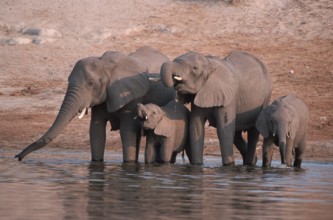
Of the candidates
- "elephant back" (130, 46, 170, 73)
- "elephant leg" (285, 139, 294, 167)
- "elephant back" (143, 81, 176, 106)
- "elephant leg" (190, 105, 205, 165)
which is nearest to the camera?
"elephant leg" (285, 139, 294, 167)

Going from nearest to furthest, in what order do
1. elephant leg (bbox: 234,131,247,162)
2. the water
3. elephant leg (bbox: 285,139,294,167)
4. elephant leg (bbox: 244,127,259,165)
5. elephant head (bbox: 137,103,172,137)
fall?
the water < elephant head (bbox: 137,103,172,137) < elephant leg (bbox: 285,139,294,167) < elephant leg (bbox: 244,127,259,165) < elephant leg (bbox: 234,131,247,162)

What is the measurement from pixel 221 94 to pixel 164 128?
3.34ft

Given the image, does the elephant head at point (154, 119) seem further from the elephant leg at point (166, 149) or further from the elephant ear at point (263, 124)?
the elephant ear at point (263, 124)

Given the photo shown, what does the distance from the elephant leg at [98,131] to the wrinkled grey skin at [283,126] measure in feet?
7.48

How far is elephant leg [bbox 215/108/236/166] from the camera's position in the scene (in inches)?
715

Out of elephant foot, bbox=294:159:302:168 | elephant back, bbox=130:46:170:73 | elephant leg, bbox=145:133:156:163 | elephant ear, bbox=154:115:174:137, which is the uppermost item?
elephant back, bbox=130:46:170:73

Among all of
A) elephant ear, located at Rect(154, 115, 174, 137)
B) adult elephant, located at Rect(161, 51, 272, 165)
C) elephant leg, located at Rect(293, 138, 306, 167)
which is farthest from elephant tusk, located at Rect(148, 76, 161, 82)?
elephant leg, located at Rect(293, 138, 306, 167)

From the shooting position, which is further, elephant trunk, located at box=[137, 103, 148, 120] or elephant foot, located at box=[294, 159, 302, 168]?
elephant foot, located at box=[294, 159, 302, 168]

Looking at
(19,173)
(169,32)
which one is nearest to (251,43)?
(169,32)

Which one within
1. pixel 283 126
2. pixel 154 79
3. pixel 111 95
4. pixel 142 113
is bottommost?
pixel 283 126

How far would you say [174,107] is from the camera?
1836 cm

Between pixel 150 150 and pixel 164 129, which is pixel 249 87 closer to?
pixel 164 129

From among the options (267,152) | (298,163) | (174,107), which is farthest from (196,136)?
(298,163)

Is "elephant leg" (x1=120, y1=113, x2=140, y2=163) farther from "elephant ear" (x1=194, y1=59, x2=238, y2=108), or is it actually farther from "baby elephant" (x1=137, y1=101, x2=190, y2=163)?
"elephant ear" (x1=194, y1=59, x2=238, y2=108)
